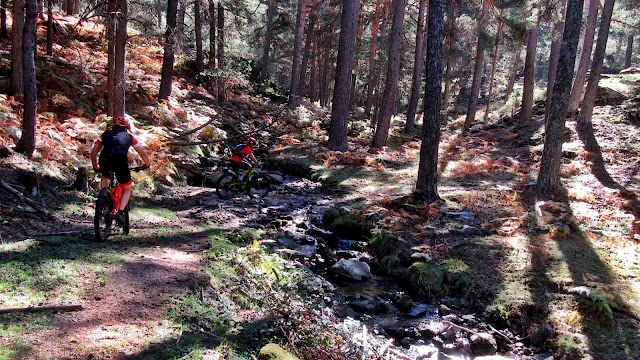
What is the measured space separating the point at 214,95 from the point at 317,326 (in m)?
19.7

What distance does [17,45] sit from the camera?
35.9ft

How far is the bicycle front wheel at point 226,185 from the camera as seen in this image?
1174 cm

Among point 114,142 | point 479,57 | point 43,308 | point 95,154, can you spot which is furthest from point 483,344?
point 479,57

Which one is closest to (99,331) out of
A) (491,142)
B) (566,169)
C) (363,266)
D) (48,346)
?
(48,346)

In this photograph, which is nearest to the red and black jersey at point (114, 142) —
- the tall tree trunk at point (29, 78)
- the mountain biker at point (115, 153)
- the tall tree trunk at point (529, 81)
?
the mountain biker at point (115, 153)

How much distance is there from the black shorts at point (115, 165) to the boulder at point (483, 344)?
19.2 ft

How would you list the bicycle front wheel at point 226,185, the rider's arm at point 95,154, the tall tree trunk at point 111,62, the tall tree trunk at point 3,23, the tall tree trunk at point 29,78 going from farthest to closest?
the tall tree trunk at point 3,23 → the bicycle front wheel at point 226,185 → the tall tree trunk at point 111,62 → the tall tree trunk at point 29,78 → the rider's arm at point 95,154

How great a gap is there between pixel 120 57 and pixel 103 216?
246 inches

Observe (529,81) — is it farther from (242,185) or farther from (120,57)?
(120,57)

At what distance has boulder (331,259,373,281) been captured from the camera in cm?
795

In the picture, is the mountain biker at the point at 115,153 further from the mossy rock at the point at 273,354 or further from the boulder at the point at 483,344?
the boulder at the point at 483,344

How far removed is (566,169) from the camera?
1334cm

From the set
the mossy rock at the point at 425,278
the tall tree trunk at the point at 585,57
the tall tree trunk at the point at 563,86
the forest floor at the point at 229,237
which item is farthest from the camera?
the tall tree trunk at the point at 585,57

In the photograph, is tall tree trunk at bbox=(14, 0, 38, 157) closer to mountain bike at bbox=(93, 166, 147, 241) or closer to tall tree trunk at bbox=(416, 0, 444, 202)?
mountain bike at bbox=(93, 166, 147, 241)
